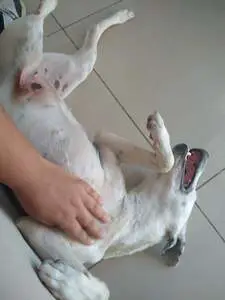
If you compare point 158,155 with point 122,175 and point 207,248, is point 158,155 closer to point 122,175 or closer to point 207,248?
point 122,175

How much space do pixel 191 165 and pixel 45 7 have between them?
60cm

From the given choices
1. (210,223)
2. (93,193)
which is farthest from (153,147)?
(210,223)

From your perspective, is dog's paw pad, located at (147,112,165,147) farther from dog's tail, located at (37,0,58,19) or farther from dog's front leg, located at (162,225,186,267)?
dog's tail, located at (37,0,58,19)

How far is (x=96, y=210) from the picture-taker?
3.98 feet

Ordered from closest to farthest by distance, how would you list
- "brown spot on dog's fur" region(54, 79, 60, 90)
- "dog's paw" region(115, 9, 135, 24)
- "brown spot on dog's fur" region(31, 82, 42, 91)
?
"brown spot on dog's fur" region(31, 82, 42, 91), "brown spot on dog's fur" region(54, 79, 60, 90), "dog's paw" region(115, 9, 135, 24)

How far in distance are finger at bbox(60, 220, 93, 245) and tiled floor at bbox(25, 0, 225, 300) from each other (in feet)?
0.83

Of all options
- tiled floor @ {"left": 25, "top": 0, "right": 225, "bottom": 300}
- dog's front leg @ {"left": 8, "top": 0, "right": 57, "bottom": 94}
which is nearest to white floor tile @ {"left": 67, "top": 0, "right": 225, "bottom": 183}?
tiled floor @ {"left": 25, "top": 0, "right": 225, "bottom": 300}

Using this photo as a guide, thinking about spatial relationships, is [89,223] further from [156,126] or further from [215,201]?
[215,201]

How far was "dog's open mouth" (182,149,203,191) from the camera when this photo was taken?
1359 millimetres

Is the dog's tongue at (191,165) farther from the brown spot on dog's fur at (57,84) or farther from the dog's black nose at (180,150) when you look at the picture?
the brown spot on dog's fur at (57,84)

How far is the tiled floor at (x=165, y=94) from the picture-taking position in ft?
4.76

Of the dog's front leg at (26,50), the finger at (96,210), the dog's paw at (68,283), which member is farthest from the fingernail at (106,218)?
the dog's front leg at (26,50)

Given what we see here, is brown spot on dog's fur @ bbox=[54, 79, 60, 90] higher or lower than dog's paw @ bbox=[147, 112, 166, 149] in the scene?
higher

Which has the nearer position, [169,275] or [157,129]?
[157,129]
